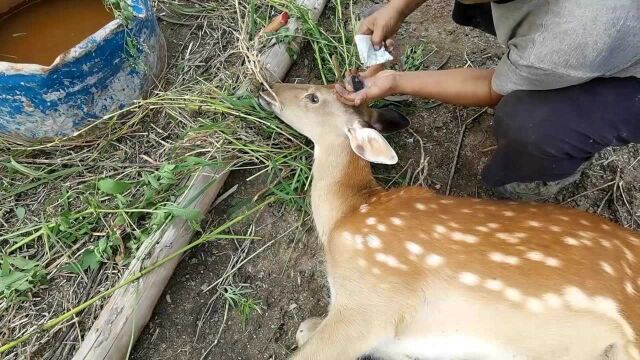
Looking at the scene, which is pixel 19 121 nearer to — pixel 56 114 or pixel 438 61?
pixel 56 114

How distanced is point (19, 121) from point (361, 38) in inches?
56.8

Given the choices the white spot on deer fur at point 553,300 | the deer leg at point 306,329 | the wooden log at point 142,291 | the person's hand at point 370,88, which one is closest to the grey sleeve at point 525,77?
the person's hand at point 370,88

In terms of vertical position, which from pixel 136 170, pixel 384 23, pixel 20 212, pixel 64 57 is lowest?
pixel 20 212

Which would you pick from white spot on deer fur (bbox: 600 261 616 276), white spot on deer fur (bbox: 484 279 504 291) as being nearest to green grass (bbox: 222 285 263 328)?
white spot on deer fur (bbox: 484 279 504 291)

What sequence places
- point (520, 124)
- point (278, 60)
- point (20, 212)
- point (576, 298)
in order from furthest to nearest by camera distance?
point (278, 60)
point (20, 212)
point (520, 124)
point (576, 298)

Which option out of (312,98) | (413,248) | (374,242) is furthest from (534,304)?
(312,98)

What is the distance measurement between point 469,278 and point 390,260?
255 millimetres

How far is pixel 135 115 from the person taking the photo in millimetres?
2898

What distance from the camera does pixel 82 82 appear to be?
2.61 metres

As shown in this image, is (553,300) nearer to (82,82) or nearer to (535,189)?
(535,189)

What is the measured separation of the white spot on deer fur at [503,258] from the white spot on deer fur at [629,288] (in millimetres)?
315

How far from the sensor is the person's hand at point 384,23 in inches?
106

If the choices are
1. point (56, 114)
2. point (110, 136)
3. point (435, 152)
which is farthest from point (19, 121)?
point (435, 152)

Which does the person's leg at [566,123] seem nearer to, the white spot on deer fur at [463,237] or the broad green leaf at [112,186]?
the white spot on deer fur at [463,237]
